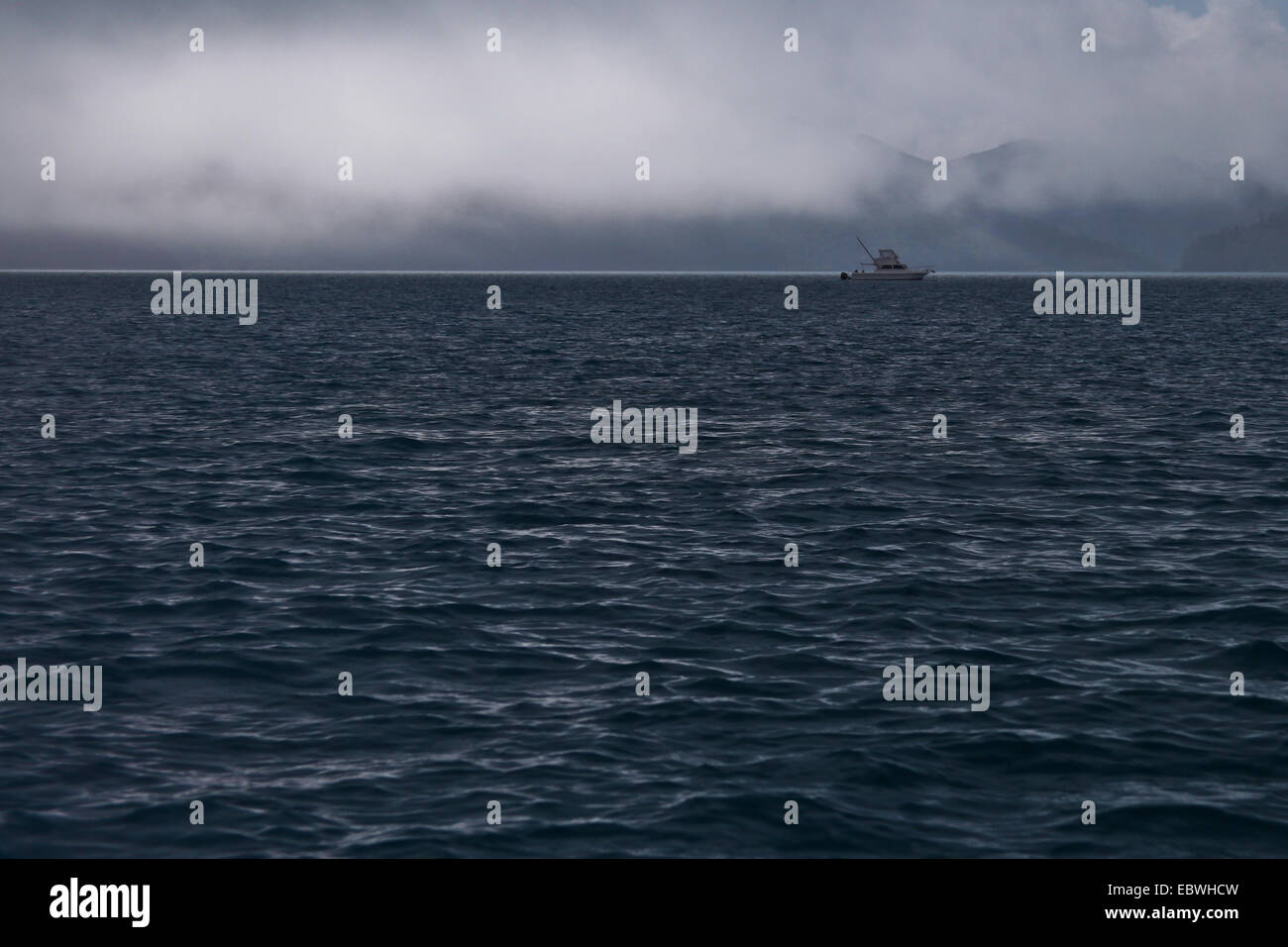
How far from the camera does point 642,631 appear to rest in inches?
790

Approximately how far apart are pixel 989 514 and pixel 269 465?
18414 mm

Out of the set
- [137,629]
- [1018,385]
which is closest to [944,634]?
[137,629]

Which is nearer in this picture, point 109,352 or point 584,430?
point 584,430

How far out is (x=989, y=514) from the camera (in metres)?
28.4

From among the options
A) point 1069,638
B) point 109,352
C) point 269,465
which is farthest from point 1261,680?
point 109,352

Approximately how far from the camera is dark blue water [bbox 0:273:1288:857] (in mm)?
13617

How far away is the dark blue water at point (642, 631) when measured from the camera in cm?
1362

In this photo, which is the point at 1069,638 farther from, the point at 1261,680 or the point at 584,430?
the point at 584,430
